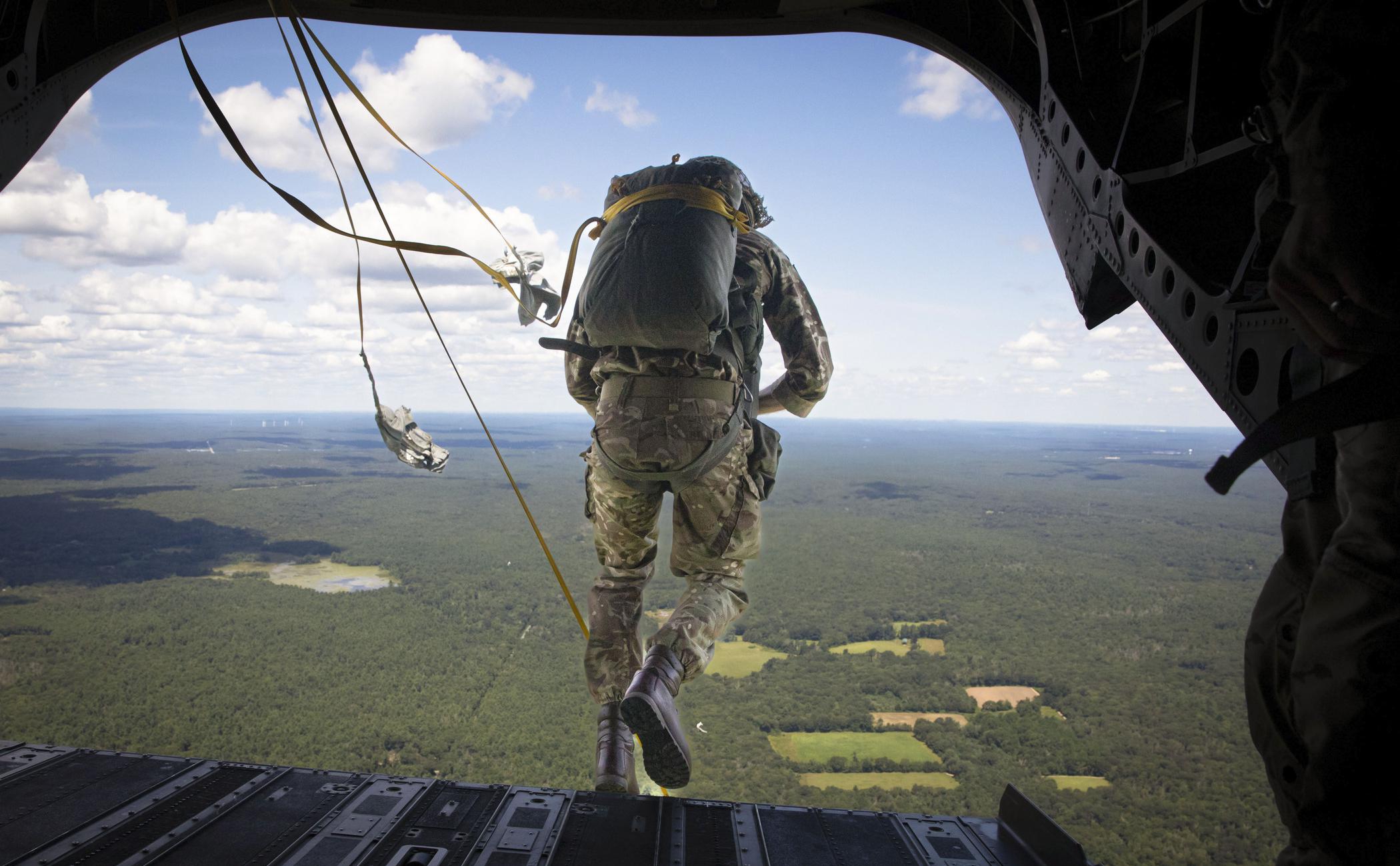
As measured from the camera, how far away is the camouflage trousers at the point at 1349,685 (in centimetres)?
96

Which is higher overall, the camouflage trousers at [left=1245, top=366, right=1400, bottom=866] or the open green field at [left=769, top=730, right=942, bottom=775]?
the camouflage trousers at [left=1245, top=366, right=1400, bottom=866]

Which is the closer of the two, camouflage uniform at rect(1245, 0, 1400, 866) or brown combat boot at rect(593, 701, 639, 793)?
camouflage uniform at rect(1245, 0, 1400, 866)

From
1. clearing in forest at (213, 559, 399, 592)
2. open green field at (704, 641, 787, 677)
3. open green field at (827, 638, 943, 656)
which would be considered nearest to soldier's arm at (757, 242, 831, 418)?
open green field at (704, 641, 787, 677)

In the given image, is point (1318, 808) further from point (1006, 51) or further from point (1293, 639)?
point (1006, 51)

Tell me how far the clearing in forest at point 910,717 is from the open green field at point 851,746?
2.47 ft

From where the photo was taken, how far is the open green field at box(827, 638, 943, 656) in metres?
42.9

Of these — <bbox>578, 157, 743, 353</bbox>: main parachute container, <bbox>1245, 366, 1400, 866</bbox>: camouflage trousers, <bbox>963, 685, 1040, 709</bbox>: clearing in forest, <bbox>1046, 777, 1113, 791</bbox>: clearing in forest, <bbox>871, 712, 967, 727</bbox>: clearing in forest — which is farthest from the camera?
<bbox>963, 685, 1040, 709</bbox>: clearing in forest

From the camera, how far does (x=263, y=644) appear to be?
45.4m

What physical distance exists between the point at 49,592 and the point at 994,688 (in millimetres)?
56623

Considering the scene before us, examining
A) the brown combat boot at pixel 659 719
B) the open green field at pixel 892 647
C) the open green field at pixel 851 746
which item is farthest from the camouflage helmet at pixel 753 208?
the open green field at pixel 892 647

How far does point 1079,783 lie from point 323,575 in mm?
48631

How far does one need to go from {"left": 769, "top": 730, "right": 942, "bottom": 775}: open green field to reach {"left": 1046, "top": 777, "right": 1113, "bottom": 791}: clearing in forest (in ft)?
15.3

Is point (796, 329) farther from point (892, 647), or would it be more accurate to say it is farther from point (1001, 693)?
point (892, 647)

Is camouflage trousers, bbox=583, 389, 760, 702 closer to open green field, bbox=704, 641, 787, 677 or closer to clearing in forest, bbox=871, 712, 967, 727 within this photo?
clearing in forest, bbox=871, 712, 967, 727
